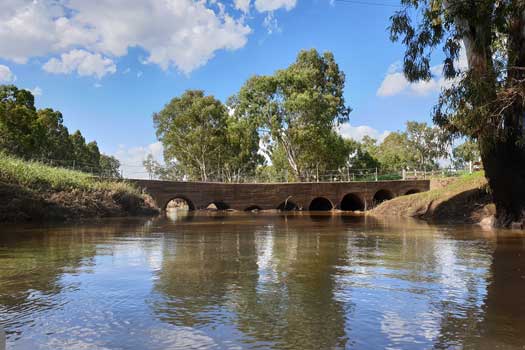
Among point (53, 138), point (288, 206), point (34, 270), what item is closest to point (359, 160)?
point (288, 206)

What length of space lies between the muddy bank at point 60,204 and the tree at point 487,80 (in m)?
14.5

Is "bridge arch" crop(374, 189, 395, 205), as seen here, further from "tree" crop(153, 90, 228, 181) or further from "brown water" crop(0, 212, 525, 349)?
"brown water" crop(0, 212, 525, 349)

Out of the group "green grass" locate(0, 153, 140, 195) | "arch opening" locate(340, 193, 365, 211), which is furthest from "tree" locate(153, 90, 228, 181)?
"green grass" locate(0, 153, 140, 195)

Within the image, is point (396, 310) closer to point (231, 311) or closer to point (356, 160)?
point (231, 311)

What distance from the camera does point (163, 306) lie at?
4324 mm

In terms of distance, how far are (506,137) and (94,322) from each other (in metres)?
13.2

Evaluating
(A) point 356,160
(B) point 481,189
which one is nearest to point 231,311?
(B) point 481,189

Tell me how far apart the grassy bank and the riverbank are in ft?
50.2

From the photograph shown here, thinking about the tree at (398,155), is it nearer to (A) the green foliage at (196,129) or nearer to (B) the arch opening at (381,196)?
(B) the arch opening at (381,196)

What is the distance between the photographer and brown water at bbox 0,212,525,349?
3404 millimetres

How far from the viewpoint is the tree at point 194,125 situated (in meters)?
53.5

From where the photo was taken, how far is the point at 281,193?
39.7 m

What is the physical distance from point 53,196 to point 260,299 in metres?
17.3

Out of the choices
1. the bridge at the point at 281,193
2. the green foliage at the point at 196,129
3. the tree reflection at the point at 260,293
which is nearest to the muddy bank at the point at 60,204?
the bridge at the point at 281,193
